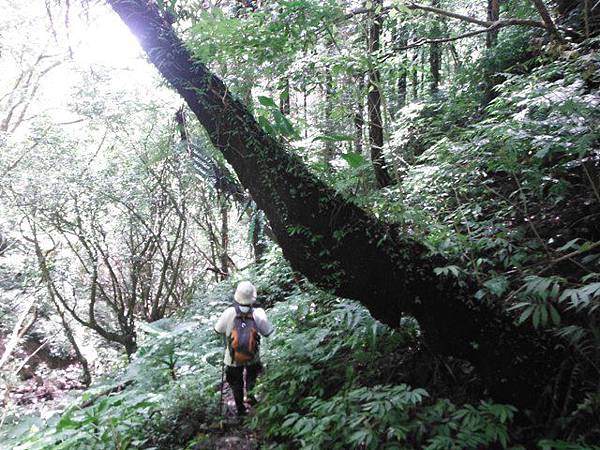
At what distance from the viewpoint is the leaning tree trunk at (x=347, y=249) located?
321 cm

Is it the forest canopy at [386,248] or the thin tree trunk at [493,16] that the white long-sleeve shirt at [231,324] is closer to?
the forest canopy at [386,248]

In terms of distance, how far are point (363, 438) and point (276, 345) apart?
3035 millimetres

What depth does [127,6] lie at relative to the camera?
4035 mm

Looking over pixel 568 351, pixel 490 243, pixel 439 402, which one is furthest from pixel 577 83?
pixel 439 402

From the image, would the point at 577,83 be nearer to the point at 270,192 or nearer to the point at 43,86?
the point at 270,192

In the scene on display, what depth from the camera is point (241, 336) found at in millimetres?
4902

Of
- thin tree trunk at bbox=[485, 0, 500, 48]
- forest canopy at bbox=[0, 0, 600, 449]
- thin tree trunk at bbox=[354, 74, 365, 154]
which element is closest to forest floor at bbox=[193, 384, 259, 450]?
forest canopy at bbox=[0, 0, 600, 449]

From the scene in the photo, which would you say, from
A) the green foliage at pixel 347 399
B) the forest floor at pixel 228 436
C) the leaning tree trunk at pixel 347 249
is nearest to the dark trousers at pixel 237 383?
the forest floor at pixel 228 436

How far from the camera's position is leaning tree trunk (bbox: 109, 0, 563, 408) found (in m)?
3.21

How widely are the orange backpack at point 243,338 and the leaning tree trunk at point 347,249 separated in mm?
1503

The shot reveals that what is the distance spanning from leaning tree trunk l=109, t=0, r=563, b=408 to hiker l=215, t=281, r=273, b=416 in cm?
147

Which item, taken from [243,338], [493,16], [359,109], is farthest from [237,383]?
[493,16]

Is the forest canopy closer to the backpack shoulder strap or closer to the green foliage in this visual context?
the green foliage

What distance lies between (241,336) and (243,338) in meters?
0.03
